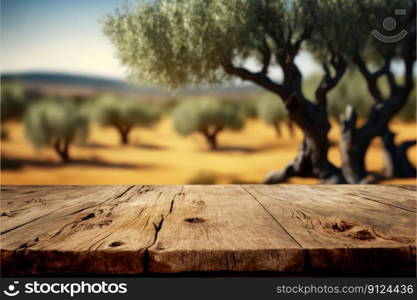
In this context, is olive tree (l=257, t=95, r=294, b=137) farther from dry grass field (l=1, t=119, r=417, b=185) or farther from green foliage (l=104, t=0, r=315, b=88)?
green foliage (l=104, t=0, r=315, b=88)

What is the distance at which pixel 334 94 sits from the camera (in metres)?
20.0

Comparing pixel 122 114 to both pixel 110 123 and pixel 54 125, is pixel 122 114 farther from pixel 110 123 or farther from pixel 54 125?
pixel 54 125

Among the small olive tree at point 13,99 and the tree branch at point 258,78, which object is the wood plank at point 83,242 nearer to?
the tree branch at point 258,78

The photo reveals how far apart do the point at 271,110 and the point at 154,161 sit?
1165 centimetres

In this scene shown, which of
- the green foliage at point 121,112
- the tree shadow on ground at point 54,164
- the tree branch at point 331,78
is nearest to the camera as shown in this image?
the tree branch at point 331,78

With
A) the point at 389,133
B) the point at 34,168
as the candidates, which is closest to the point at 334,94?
the point at 389,133

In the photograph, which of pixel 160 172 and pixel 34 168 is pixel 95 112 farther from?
pixel 160 172

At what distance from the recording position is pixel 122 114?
31453 mm

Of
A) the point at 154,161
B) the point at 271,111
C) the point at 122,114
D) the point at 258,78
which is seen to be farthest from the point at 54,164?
the point at 271,111

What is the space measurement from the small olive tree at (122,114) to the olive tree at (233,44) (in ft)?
76.6

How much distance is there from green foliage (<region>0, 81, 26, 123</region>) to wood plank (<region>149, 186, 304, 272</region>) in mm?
23620

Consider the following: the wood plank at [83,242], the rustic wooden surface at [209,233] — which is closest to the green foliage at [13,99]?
the rustic wooden surface at [209,233]

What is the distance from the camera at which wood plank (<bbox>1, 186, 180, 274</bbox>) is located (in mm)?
1319

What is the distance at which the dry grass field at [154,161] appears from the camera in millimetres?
17922
